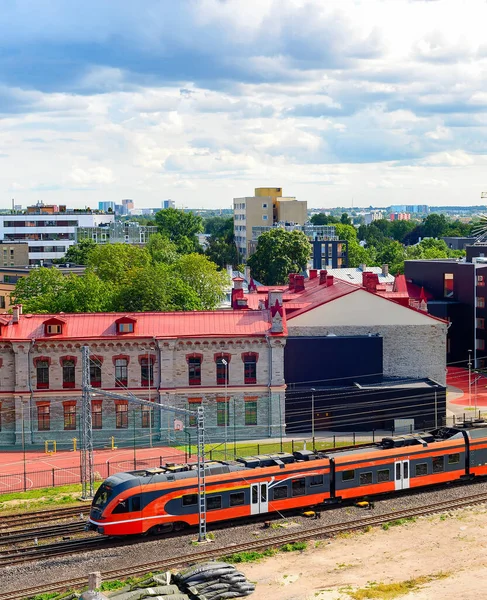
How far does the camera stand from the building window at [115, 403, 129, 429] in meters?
70.8

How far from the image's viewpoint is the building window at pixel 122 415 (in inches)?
2785

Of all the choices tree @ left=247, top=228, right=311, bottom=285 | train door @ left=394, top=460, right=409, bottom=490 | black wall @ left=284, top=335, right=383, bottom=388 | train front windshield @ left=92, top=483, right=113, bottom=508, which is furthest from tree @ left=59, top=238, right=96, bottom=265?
train front windshield @ left=92, top=483, right=113, bottom=508

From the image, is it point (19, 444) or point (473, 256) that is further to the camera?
point (473, 256)

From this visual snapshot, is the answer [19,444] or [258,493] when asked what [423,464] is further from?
[19,444]

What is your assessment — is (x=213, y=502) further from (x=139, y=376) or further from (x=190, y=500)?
(x=139, y=376)

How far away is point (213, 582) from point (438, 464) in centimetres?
2111

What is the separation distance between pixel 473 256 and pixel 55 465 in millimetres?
67567

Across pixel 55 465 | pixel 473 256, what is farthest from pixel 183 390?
pixel 473 256

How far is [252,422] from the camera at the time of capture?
236ft

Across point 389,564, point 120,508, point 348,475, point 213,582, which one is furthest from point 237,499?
point 213,582

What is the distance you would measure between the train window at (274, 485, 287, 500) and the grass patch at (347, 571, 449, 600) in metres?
10.5

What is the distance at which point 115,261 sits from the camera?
122 metres

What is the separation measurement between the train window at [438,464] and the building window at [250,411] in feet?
61.9

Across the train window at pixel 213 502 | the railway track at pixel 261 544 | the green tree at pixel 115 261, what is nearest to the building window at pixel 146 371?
the train window at pixel 213 502
